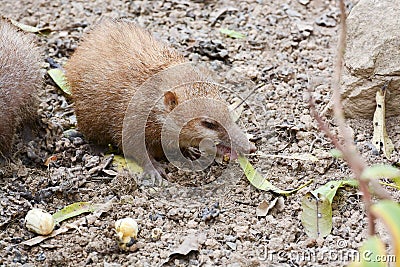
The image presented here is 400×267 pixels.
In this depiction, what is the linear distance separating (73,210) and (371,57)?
2.42 m

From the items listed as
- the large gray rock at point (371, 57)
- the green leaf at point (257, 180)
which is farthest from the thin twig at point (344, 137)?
the large gray rock at point (371, 57)

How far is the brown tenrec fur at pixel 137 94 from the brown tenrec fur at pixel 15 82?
32 centimetres

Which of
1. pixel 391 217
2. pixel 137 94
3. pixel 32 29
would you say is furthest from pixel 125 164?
pixel 391 217

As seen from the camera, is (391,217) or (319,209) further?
(319,209)

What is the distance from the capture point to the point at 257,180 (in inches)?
180

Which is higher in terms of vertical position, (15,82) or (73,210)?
(15,82)

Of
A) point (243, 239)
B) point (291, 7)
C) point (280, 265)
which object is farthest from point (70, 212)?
point (291, 7)

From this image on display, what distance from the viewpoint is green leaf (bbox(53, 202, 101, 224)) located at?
432cm

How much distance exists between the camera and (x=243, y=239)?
159 inches

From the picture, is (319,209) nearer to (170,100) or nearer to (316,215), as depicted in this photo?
(316,215)

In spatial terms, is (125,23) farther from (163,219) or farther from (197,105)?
(163,219)

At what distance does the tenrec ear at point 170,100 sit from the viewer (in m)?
4.83

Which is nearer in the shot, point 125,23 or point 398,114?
point 398,114

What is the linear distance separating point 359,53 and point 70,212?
2.43 meters
